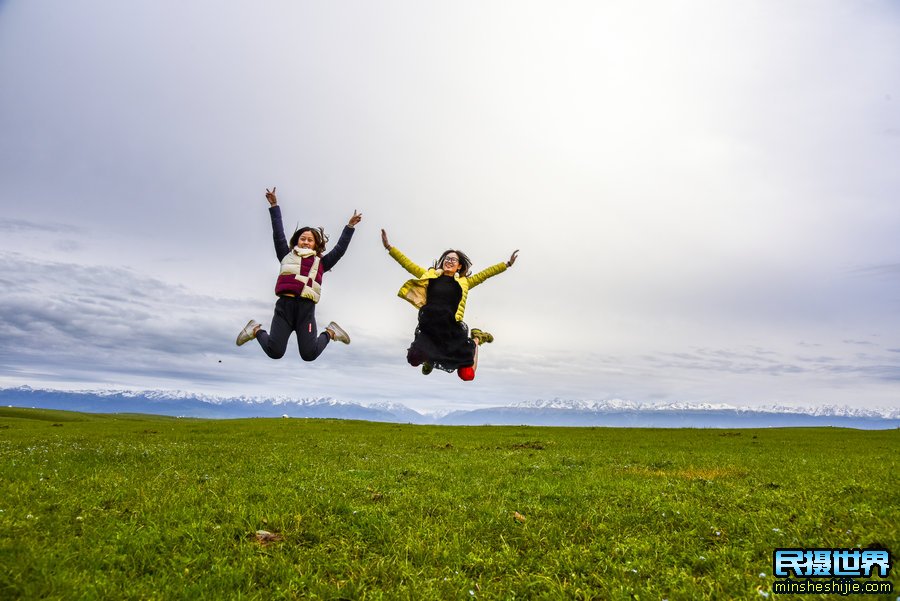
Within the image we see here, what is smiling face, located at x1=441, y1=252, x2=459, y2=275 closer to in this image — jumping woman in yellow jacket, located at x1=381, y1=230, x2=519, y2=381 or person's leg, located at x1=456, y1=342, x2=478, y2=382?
jumping woman in yellow jacket, located at x1=381, y1=230, x2=519, y2=381

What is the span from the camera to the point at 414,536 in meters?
10.0

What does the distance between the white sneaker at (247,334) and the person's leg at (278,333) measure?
107 mm

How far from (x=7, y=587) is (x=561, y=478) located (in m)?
14.4

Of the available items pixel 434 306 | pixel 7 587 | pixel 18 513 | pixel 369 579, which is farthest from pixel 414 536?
pixel 18 513

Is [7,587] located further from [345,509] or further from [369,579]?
[345,509]

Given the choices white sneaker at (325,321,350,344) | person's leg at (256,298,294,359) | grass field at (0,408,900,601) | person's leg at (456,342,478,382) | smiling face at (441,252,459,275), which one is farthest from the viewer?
smiling face at (441,252,459,275)

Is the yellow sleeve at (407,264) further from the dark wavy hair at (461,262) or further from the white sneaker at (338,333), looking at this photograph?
the white sneaker at (338,333)

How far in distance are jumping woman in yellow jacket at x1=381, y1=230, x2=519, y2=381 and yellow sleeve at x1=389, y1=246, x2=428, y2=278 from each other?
8 centimetres

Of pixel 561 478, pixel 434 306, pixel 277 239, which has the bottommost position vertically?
pixel 561 478

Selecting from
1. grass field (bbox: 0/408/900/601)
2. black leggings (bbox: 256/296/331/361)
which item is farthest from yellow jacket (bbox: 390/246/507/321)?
grass field (bbox: 0/408/900/601)

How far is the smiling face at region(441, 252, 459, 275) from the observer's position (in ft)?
35.8

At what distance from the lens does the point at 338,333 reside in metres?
9.41

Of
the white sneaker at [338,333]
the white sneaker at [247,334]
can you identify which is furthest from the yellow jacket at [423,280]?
the white sneaker at [247,334]

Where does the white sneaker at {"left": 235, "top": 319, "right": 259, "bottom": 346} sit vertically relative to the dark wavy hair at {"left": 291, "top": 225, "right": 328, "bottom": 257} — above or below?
below
